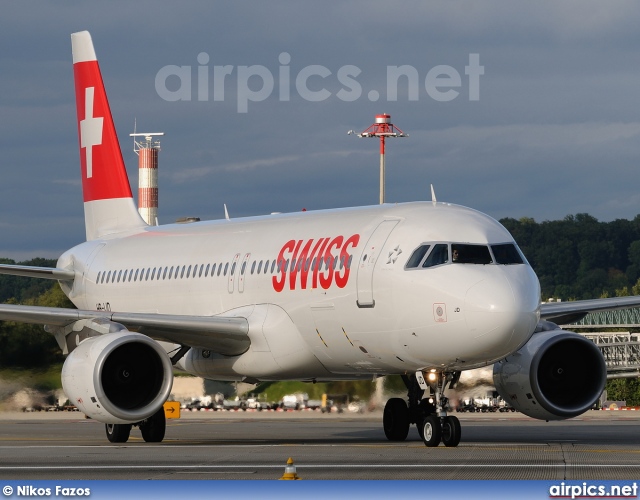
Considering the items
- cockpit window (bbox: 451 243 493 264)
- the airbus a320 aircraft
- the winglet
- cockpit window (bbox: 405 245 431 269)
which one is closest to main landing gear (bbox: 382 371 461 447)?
the airbus a320 aircraft

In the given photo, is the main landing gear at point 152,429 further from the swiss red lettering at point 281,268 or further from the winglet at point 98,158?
the winglet at point 98,158

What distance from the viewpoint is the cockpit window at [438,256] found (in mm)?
22328

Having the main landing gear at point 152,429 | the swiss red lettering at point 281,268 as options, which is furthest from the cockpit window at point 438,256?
the main landing gear at point 152,429

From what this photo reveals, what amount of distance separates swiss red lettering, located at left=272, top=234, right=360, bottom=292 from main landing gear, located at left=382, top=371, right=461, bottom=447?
2.34m

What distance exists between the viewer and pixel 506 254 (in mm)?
22453

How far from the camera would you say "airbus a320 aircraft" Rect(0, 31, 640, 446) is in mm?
22000

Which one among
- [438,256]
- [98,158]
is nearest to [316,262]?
[438,256]

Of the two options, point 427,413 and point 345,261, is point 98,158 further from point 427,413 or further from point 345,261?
point 427,413

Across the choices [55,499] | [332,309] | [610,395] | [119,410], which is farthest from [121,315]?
[610,395]

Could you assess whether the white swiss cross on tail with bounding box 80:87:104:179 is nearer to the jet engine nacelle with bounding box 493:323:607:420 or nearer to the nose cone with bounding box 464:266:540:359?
the jet engine nacelle with bounding box 493:323:607:420

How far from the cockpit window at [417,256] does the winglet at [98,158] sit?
14217 mm

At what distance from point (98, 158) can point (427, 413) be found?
14819mm

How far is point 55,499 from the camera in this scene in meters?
14.2

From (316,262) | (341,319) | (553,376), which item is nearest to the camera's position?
(341,319)
